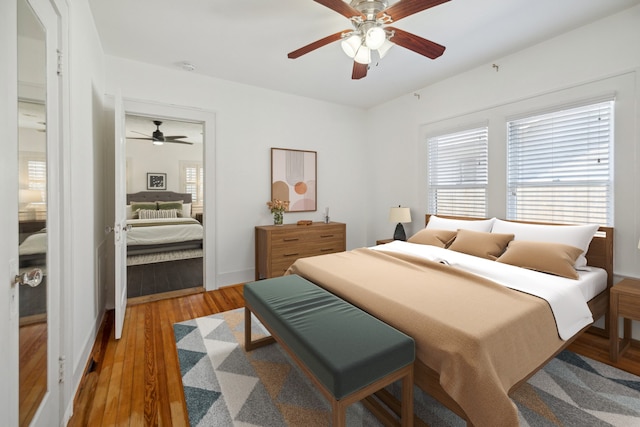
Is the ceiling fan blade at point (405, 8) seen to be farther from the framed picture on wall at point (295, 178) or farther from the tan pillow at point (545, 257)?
the framed picture on wall at point (295, 178)

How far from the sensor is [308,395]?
1.74 m

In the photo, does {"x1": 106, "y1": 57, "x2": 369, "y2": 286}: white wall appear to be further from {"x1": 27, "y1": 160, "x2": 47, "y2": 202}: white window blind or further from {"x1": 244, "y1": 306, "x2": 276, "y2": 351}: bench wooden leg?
{"x1": 27, "y1": 160, "x2": 47, "y2": 202}: white window blind

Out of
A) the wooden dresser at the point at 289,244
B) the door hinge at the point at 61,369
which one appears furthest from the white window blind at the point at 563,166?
the door hinge at the point at 61,369

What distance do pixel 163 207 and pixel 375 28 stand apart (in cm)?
667

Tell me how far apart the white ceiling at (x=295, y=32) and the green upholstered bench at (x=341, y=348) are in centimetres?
225

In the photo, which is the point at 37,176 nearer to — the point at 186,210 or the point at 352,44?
the point at 352,44

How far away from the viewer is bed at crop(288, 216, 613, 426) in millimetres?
1256

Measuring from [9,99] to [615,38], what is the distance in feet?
12.9

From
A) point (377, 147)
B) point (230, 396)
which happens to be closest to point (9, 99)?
point (230, 396)

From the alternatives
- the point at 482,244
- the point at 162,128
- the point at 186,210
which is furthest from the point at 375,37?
the point at 186,210

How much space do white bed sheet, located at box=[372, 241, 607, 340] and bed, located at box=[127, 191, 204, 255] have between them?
14.7 ft

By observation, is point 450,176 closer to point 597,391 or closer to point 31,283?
point 597,391

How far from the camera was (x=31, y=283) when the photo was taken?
1040mm

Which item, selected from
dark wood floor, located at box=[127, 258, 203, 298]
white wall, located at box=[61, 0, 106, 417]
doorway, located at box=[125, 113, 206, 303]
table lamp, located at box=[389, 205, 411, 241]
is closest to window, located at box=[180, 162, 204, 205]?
doorway, located at box=[125, 113, 206, 303]
